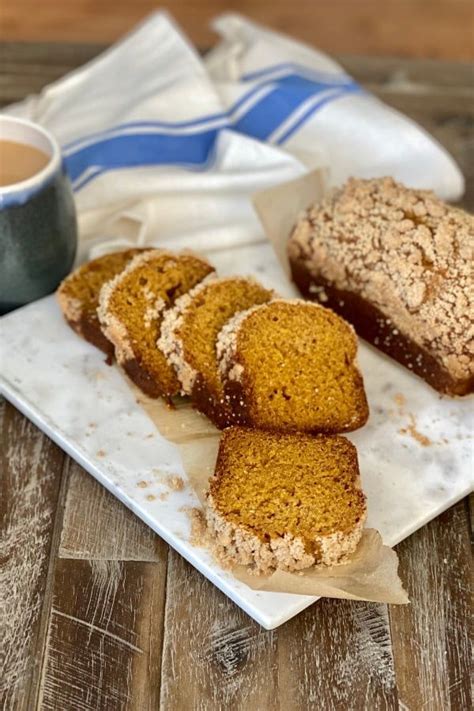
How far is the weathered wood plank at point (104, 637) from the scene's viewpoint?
168 cm

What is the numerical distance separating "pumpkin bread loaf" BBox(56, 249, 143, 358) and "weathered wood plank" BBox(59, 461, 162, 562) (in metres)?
0.34

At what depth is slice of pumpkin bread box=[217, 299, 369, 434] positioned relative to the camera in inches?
78.6

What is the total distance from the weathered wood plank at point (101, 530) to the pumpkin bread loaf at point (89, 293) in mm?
344

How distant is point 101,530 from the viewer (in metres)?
1.94

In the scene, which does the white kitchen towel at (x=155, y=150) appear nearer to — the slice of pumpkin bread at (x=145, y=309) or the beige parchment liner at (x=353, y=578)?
the slice of pumpkin bread at (x=145, y=309)

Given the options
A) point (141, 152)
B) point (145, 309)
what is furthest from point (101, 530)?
point (141, 152)

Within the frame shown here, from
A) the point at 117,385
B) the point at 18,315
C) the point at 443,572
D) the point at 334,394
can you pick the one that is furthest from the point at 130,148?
the point at 443,572

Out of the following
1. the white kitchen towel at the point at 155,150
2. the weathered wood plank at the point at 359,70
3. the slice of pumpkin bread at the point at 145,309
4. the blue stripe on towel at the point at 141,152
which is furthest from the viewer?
the weathered wood plank at the point at 359,70

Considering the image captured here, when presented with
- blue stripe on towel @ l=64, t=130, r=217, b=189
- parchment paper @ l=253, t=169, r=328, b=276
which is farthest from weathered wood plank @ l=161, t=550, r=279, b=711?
blue stripe on towel @ l=64, t=130, r=217, b=189

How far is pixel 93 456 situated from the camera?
1997 millimetres

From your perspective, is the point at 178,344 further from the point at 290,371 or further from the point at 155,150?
the point at 155,150

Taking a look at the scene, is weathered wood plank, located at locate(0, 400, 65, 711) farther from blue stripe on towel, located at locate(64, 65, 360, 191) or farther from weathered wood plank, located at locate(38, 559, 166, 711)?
blue stripe on towel, located at locate(64, 65, 360, 191)

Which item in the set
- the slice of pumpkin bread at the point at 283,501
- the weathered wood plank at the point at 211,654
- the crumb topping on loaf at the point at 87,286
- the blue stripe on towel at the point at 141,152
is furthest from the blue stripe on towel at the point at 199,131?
the weathered wood plank at the point at 211,654

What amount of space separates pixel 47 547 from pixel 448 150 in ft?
5.94
